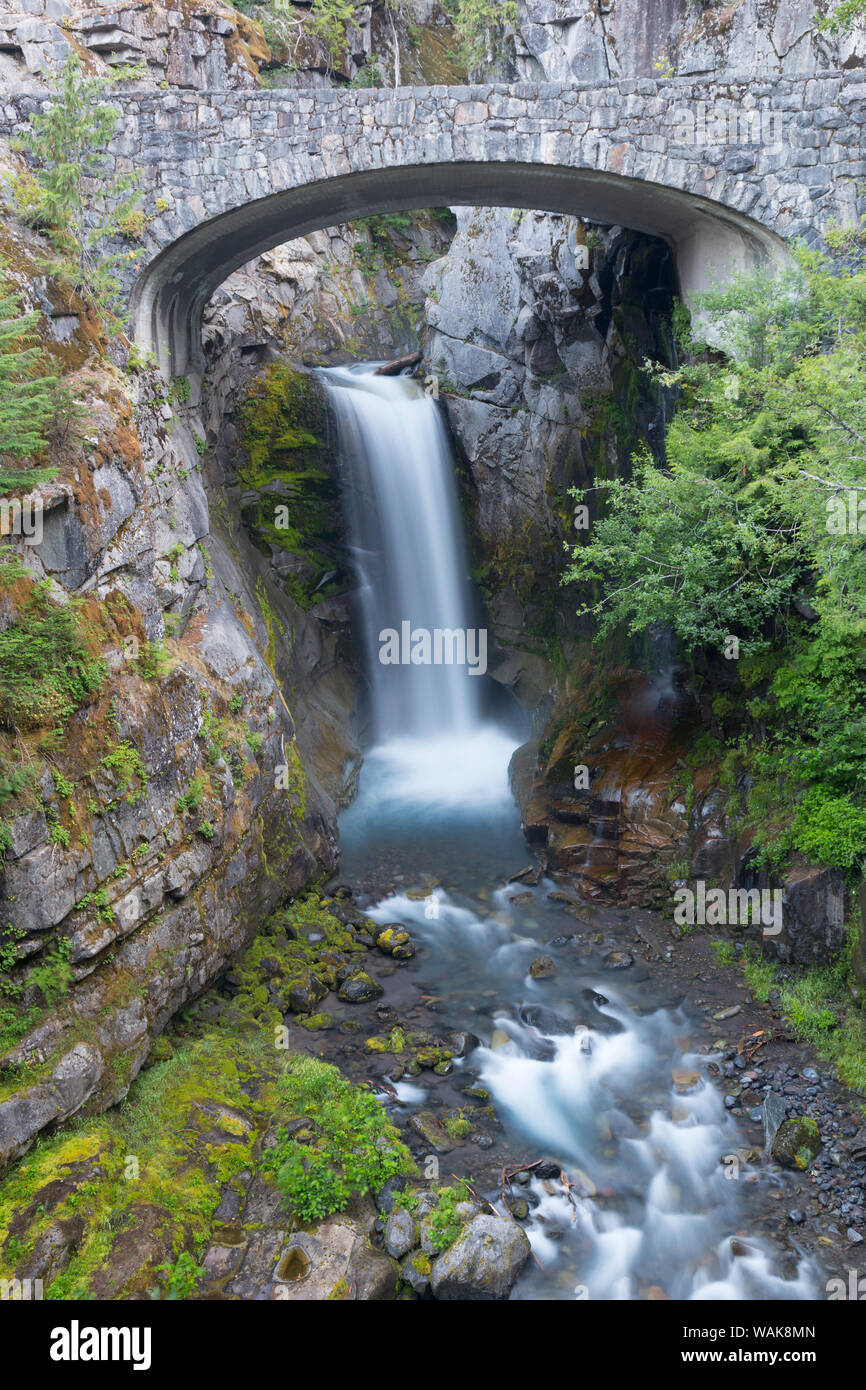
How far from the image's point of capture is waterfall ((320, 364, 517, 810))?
1691cm

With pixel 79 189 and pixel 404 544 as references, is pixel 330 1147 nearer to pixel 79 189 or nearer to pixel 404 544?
pixel 79 189

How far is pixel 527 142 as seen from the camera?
10680mm

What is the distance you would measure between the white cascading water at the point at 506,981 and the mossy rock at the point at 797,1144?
1.04 ft

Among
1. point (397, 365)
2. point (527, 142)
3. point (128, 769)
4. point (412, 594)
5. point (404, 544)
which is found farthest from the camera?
point (397, 365)

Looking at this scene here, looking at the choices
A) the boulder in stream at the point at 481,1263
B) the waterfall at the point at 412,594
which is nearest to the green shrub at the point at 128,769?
the boulder in stream at the point at 481,1263

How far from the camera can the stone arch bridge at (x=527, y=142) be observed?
10555 mm

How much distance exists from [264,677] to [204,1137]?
600cm

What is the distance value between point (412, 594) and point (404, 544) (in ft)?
3.54

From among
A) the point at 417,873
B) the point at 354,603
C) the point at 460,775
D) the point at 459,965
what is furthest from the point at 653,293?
the point at 459,965

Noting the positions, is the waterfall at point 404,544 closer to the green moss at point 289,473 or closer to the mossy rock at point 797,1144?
the green moss at point 289,473

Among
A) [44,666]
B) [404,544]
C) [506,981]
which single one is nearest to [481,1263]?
[506,981]

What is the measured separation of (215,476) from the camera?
14242 mm

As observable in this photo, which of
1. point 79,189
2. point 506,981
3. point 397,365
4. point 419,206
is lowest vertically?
point 506,981

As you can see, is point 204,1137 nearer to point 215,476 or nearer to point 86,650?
point 86,650
